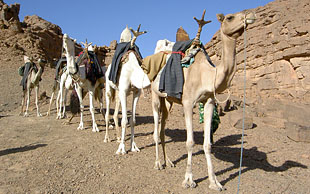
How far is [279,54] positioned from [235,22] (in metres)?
13.5

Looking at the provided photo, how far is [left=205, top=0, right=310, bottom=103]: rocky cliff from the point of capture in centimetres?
1355

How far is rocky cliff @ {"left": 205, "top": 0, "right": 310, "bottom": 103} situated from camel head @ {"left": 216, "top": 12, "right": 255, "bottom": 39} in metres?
11.0

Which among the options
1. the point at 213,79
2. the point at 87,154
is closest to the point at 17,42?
the point at 87,154

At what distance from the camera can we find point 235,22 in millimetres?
3658

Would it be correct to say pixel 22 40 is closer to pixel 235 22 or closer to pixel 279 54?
pixel 279 54

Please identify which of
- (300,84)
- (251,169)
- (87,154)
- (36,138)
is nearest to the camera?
(251,169)

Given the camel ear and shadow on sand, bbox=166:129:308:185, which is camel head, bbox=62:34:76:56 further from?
the camel ear

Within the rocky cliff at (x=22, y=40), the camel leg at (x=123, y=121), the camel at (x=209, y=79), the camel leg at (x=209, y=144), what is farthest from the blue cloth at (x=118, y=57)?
the rocky cliff at (x=22, y=40)

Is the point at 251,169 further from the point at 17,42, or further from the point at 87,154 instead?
the point at 17,42

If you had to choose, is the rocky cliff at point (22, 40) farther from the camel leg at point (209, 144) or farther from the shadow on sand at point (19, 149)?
the camel leg at point (209, 144)

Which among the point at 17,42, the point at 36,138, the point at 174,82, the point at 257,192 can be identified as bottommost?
the point at 257,192

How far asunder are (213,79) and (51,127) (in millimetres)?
6959

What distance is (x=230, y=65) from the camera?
3674 mm

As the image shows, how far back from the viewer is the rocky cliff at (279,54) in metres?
13.6
